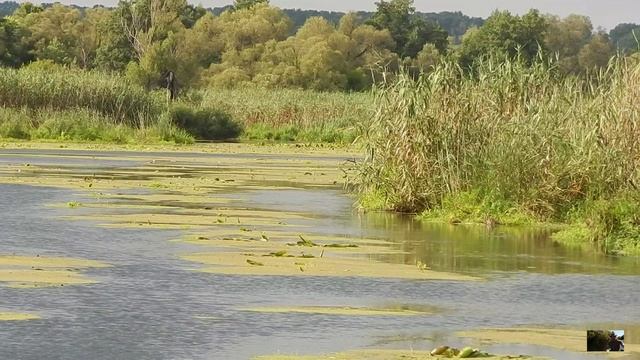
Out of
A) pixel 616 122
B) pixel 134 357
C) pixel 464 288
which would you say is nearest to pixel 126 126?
pixel 616 122

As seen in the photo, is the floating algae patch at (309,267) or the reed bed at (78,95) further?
the reed bed at (78,95)

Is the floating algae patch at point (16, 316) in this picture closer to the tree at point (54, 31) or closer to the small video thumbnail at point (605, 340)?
the small video thumbnail at point (605, 340)

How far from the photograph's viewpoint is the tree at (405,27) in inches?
4264

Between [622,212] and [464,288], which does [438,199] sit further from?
[464,288]

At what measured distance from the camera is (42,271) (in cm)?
1691

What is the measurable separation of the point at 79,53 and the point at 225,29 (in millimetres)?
9661

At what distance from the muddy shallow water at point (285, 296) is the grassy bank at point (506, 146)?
107 centimetres

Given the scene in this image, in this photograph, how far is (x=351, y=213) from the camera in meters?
26.8

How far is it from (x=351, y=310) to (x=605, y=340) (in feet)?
8.80

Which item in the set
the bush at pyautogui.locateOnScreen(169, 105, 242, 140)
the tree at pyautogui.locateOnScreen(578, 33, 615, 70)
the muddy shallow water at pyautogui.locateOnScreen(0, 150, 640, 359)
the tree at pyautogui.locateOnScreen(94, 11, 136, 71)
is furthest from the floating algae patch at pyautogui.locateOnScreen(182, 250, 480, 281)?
the tree at pyautogui.locateOnScreen(578, 33, 615, 70)

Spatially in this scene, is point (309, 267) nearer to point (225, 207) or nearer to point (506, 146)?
point (506, 146)

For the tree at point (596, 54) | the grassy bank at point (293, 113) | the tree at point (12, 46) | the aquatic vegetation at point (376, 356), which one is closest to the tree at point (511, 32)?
the tree at point (596, 54)

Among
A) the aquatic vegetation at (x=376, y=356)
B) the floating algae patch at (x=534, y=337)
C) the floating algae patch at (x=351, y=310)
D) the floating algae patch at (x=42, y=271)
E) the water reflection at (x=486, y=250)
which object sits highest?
the aquatic vegetation at (x=376, y=356)

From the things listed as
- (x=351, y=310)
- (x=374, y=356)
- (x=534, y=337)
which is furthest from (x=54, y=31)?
(x=374, y=356)
